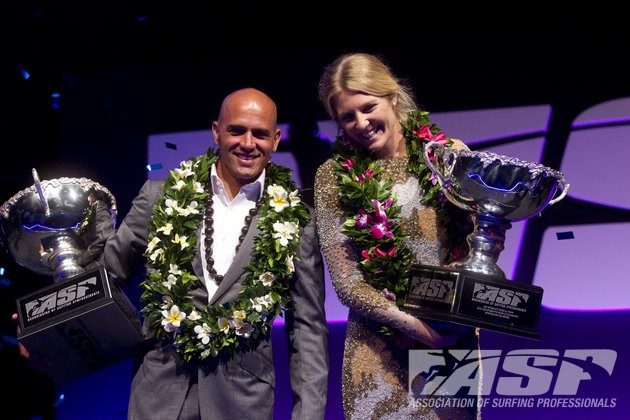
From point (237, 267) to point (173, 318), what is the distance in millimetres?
248

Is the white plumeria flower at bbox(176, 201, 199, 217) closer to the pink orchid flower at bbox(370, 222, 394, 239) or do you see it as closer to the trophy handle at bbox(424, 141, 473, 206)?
the pink orchid flower at bbox(370, 222, 394, 239)

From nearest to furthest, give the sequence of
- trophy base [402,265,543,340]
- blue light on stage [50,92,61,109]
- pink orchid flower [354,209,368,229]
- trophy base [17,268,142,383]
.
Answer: trophy base [402,265,543,340], trophy base [17,268,142,383], pink orchid flower [354,209,368,229], blue light on stage [50,92,61,109]

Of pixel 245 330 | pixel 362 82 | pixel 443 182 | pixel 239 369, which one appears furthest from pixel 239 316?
pixel 362 82

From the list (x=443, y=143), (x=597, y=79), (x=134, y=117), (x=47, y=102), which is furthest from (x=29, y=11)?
(x=597, y=79)

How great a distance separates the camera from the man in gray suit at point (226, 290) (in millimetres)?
2438

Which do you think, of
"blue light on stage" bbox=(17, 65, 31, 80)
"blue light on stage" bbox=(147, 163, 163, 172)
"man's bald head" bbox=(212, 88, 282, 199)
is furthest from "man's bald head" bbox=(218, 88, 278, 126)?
"blue light on stage" bbox=(17, 65, 31, 80)

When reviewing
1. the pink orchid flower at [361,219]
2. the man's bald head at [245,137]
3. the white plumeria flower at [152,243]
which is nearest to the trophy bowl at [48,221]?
the white plumeria flower at [152,243]

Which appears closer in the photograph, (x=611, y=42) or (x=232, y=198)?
(x=232, y=198)

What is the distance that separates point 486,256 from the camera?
7.61ft

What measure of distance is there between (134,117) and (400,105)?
1.75 metres

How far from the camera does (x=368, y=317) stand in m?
2.53

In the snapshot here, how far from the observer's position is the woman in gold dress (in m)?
2.51

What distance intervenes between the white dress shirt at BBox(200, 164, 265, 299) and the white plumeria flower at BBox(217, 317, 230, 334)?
0.12 metres

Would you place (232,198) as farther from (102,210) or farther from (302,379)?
(302,379)
